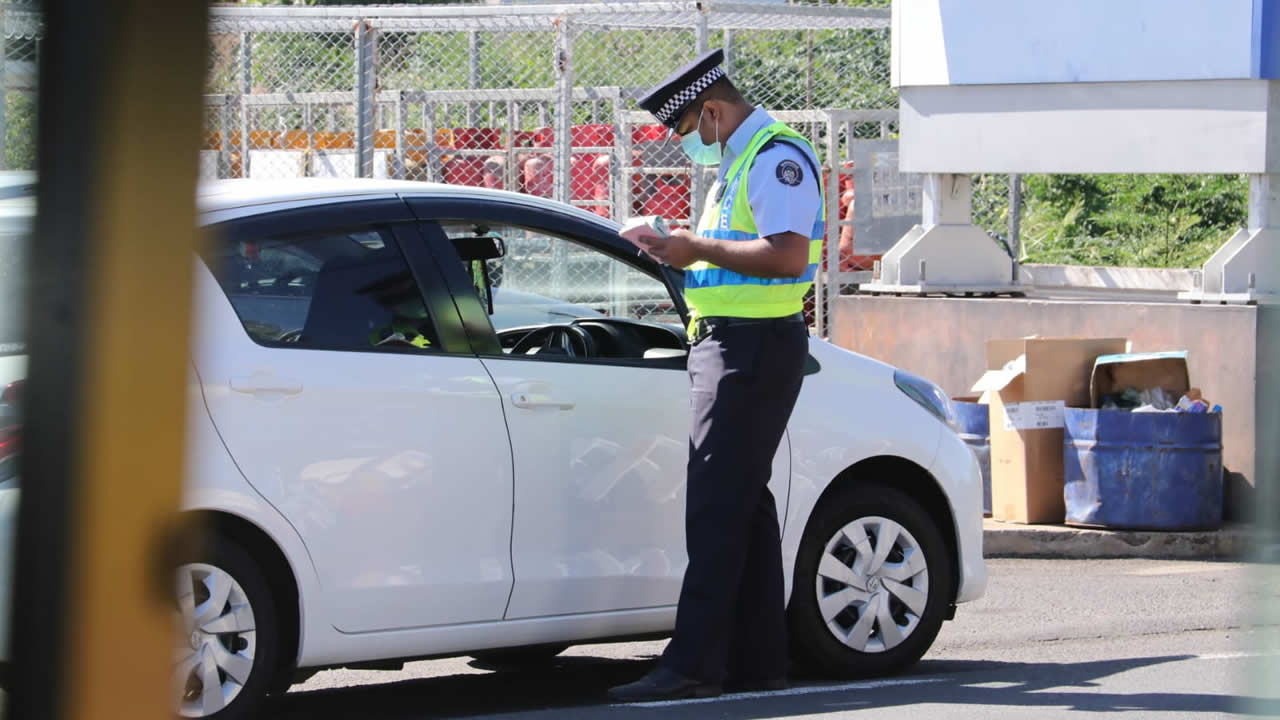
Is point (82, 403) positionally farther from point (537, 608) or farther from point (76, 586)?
point (537, 608)

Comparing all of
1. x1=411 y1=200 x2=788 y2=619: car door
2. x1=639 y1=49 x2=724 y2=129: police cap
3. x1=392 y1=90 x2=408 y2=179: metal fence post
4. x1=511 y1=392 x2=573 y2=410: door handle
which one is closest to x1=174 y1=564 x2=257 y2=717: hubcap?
x1=411 y1=200 x2=788 y2=619: car door

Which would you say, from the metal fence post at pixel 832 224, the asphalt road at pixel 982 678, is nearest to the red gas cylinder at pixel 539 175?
the metal fence post at pixel 832 224

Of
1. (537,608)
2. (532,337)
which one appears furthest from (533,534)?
(532,337)

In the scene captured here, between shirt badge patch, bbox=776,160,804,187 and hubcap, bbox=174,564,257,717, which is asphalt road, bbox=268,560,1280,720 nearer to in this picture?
hubcap, bbox=174,564,257,717

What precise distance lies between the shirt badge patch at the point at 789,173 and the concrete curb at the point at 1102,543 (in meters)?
3.93

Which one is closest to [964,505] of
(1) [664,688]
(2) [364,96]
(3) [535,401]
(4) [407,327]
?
(1) [664,688]

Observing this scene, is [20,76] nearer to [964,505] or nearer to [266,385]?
[266,385]

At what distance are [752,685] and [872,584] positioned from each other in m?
0.61

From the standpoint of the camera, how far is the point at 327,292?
4855 millimetres

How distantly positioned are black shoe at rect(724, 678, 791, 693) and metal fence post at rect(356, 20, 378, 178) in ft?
17.3

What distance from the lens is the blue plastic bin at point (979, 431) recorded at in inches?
346

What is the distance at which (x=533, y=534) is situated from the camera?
502 centimetres

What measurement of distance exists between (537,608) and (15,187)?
11.7ft

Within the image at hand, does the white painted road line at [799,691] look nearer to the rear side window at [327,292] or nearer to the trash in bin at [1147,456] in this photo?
the rear side window at [327,292]
